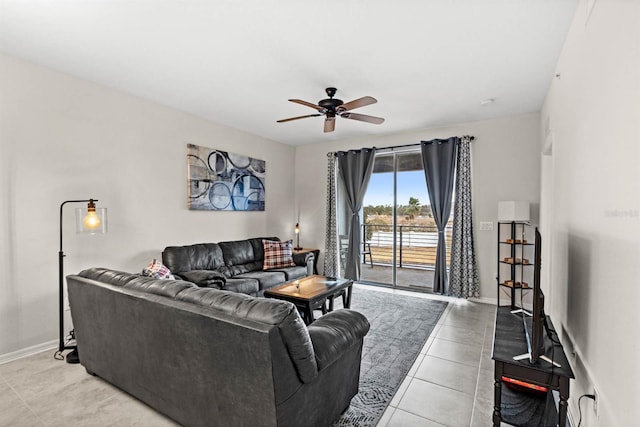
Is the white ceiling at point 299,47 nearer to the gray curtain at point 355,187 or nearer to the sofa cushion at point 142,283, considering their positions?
the gray curtain at point 355,187

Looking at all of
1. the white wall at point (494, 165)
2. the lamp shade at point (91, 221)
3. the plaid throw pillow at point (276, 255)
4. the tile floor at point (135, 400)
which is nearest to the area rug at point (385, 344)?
the tile floor at point (135, 400)

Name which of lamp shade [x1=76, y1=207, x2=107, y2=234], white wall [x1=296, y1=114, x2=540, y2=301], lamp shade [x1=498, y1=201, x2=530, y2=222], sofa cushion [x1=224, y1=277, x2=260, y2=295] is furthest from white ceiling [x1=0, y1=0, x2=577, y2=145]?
sofa cushion [x1=224, y1=277, x2=260, y2=295]

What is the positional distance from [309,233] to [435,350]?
12.2ft

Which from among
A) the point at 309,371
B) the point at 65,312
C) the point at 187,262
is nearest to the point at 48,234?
the point at 65,312

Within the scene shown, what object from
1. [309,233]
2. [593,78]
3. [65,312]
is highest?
[593,78]

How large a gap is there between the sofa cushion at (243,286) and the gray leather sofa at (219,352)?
1504mm

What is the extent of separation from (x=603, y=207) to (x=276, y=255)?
4087 millimetres

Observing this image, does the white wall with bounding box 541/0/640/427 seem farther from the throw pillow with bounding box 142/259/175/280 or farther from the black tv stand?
the throw pillow with bounding box 142/259/175/280

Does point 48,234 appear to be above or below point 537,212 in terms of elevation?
below

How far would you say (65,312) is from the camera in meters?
3.15

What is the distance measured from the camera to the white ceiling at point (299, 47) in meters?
2.14

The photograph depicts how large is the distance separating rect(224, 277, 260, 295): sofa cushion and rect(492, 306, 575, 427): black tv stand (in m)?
2.75

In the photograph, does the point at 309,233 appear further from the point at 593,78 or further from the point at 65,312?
the point at 593,78

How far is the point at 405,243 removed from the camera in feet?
17.9
